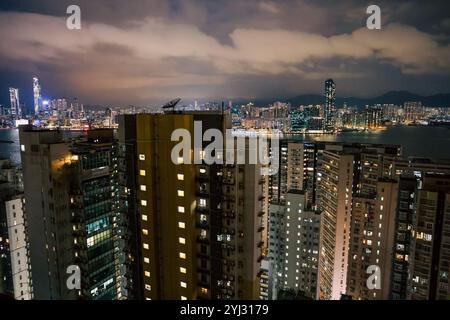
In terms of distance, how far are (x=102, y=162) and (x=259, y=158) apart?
5.75 metres

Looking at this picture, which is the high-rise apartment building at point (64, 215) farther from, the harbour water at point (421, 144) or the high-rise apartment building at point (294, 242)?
the harbour water at point (421, 144)

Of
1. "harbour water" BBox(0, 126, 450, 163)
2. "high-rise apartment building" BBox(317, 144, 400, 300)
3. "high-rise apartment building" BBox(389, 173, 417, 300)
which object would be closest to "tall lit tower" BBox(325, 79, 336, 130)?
"harbour water" BBox(0, 126, 450, 163)

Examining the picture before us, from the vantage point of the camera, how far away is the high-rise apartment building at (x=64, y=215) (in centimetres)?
774

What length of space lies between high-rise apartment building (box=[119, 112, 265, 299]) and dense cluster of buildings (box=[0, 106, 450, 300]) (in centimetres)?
2

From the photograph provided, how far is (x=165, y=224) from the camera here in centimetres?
673

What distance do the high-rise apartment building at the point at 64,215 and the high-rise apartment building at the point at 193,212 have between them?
4.88 ft

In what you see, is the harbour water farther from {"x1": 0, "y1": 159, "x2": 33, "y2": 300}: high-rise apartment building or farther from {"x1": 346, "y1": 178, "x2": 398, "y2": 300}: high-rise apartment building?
{"x1": 346, "y1": 178, "x2": 398, "y2": 300}: high-rise apartment building

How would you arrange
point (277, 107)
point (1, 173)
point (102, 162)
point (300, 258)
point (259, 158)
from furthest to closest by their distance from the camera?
point (277, 107) → point (300, 258) → point (1, 173) → point (102, 162) → point (259, 158)

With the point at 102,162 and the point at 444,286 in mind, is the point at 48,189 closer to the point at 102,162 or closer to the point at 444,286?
the point at 102,162

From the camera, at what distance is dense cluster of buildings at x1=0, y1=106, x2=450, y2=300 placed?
6.36 metres

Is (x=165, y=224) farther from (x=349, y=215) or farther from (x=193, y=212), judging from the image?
(x=349, y=215)

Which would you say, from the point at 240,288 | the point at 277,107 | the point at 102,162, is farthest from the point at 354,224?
the point at 277,107

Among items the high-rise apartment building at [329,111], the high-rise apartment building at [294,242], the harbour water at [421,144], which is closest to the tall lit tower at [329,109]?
the high-rise apartment building at [329,111]
